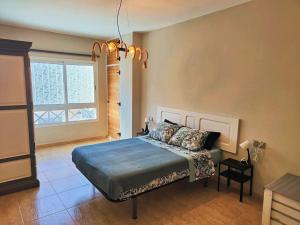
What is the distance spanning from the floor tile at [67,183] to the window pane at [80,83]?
7.60 feet

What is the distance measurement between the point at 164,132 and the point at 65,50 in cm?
311

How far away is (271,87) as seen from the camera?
261 centimetres

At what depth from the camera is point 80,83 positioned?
5246 millimetres

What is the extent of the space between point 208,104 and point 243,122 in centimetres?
62

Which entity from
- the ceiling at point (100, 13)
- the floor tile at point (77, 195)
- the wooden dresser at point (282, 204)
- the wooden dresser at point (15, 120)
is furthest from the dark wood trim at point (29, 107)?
the wooden dresser at point (282, 204)

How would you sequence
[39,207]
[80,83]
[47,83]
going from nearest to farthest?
[39,207] → [47,83] → [80,83]

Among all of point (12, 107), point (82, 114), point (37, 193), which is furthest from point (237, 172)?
point (82, 114)

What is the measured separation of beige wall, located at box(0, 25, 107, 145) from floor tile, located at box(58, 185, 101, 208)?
237cm

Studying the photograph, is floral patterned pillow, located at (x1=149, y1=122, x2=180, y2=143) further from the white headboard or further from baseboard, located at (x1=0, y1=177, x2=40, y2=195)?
baseboard, located at (x1=0, y1=177, x2=40, y2=195)

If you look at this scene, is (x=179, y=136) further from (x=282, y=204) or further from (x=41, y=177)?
(x=41, y=177)

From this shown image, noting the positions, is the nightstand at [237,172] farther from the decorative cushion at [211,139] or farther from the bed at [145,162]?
the decorative cushion at [211,139]

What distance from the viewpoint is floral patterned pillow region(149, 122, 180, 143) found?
348cm

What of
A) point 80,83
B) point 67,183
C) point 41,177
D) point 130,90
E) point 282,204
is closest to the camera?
point 282,204

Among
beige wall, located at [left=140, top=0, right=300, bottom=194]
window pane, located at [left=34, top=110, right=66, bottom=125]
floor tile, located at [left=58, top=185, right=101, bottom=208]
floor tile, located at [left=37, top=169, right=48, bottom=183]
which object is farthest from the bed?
window pane, located at [left=34, top=110, right=66, bottom=125]
